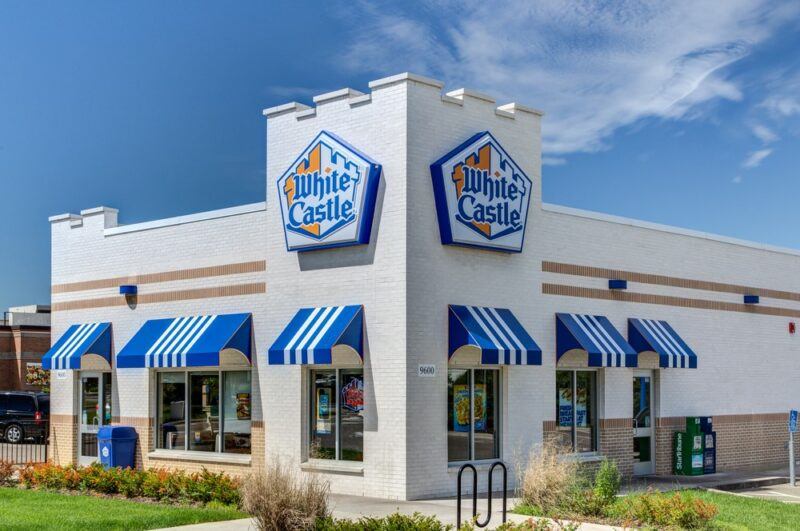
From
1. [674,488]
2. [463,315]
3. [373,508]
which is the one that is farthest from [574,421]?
[373,508]

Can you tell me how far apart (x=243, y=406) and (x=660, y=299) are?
1041 cm

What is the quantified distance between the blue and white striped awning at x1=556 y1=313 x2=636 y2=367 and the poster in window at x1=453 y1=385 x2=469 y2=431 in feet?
9.32

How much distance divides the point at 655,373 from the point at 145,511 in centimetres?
1322

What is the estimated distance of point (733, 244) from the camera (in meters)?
26.7

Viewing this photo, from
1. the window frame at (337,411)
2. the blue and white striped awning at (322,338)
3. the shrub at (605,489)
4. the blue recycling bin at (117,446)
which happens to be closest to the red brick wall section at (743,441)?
the shrub at (605,489)

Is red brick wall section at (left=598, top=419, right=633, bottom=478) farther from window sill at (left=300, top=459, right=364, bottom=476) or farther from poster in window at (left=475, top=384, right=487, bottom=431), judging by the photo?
window sill at (left=300, top=459, right=364, bottom=476)

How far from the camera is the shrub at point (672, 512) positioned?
48.8ft

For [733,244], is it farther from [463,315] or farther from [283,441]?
[283,441]

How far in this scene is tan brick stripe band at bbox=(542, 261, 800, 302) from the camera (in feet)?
71.9

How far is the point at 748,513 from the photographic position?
675 inches

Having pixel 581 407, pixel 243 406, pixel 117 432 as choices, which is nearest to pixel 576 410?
pixel 581 407

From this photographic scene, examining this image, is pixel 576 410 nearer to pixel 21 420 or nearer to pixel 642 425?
pixel 642 425

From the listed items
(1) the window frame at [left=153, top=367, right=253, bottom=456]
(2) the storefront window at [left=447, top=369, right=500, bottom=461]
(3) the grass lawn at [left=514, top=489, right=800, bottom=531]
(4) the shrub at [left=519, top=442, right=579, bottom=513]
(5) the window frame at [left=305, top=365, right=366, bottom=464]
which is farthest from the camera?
(1) the window frame at [left=153, top=367, right=253, bottom=456]

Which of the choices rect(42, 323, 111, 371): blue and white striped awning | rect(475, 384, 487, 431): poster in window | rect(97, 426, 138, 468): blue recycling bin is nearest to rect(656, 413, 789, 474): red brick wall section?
rect(475, 384, 487, 431): poster in window
